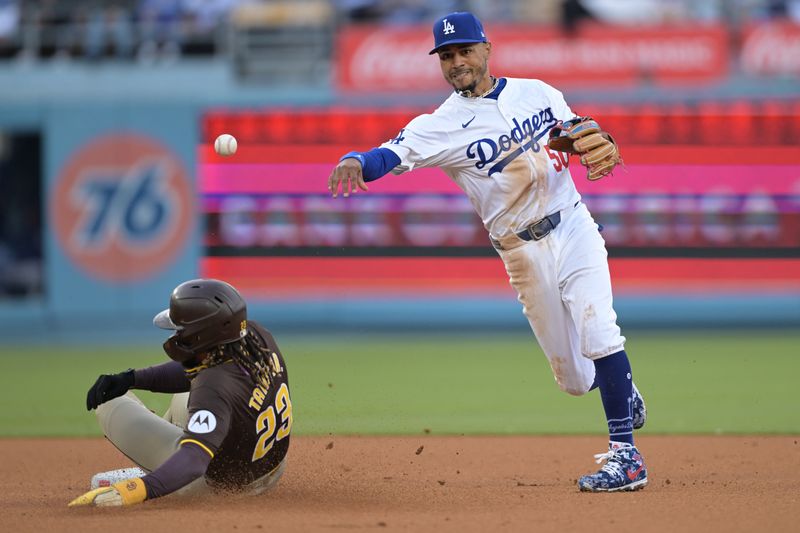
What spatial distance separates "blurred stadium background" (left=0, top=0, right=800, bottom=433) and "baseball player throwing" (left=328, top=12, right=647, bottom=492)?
30.1ft

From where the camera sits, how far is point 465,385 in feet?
35.9

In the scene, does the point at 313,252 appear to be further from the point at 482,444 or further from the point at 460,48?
the point at 460,48

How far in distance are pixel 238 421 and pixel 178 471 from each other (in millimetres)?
382

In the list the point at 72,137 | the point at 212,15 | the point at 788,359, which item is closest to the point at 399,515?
the point at 788,359

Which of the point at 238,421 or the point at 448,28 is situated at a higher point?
the point at 448,28

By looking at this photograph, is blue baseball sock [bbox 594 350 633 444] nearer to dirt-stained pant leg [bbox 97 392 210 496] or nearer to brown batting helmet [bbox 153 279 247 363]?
brown batting helmet [bbox 153 279 247 363]

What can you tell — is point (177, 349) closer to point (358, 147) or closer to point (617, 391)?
point (617, 391)

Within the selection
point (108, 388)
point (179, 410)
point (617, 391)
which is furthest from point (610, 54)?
point (108, 388)

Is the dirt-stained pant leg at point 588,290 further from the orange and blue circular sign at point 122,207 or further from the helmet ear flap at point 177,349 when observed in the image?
the orange and blue circular sign at point 122,207

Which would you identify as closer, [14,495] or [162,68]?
[14,495]

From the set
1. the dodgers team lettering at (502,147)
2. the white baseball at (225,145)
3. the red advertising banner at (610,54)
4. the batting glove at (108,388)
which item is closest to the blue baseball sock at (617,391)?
the dodgers team lettering at (502,147)

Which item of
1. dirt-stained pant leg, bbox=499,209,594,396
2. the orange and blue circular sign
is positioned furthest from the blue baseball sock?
the orange and blue circular sign

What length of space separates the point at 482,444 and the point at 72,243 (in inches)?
433

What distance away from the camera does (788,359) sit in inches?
500
